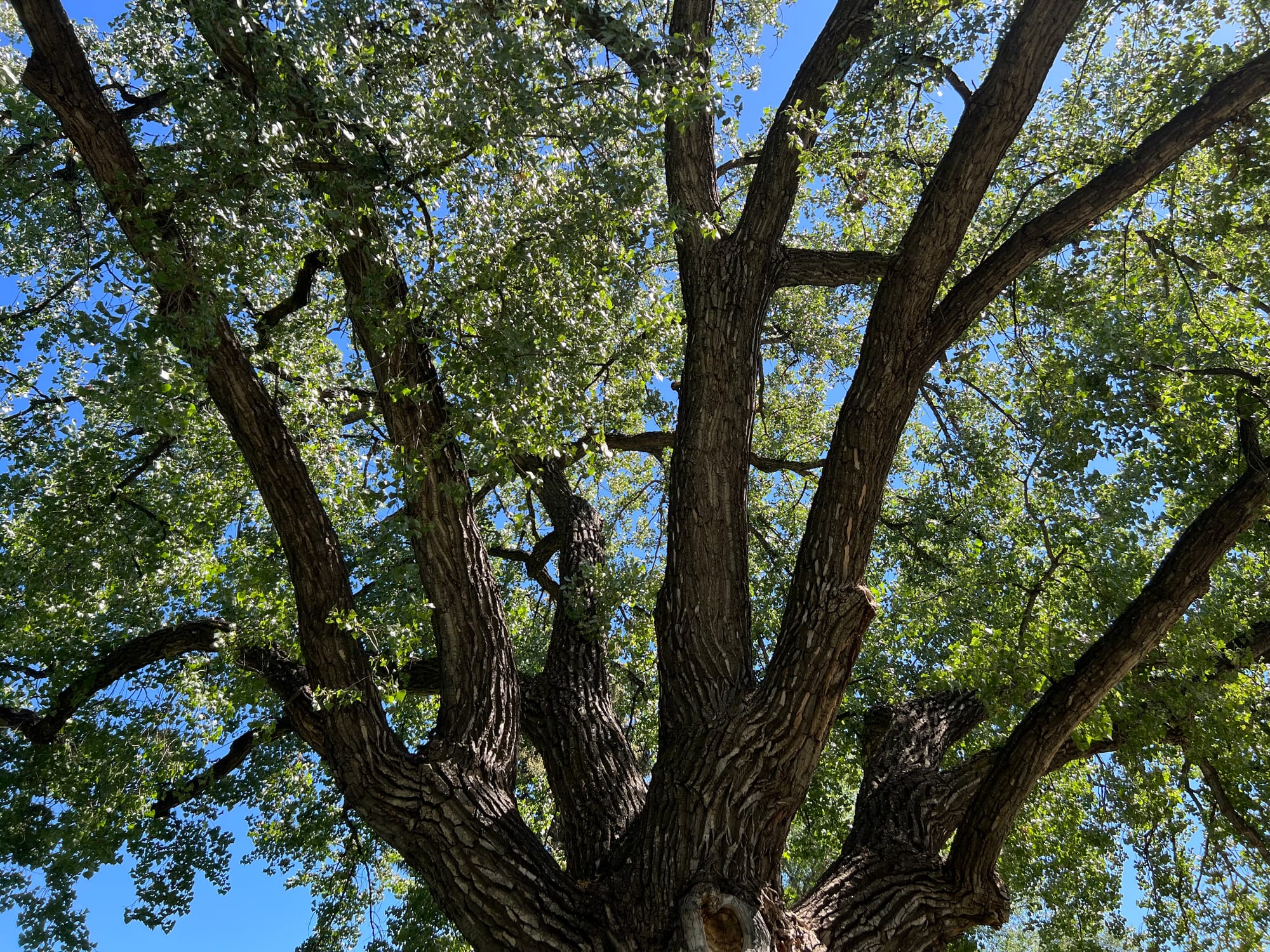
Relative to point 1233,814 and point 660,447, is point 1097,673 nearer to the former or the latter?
point 1233,814

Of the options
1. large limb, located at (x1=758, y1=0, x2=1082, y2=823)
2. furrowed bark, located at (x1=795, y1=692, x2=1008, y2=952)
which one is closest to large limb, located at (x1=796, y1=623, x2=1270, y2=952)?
furrowed bark, located at (x1=795, y1=692, x2=1008, y2=952)

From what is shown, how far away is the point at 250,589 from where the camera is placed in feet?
17.1

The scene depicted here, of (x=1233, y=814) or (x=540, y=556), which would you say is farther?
(x=540, y=556)

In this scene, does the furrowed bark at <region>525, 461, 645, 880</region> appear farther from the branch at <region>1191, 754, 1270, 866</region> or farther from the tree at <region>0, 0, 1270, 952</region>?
the branch at <region>1191, 754, 1270, 866</region>

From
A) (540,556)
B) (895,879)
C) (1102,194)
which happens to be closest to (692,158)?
(1102,194)

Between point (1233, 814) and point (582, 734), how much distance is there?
15.6ft

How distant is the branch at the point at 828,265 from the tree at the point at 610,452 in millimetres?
43

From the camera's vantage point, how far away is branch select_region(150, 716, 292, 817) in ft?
21.7

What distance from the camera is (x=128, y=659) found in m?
6.32

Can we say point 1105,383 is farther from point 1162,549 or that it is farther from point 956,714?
point 1162,549

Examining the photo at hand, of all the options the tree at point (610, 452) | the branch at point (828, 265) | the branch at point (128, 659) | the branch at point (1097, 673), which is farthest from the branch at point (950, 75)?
the branch at point (128, 659)

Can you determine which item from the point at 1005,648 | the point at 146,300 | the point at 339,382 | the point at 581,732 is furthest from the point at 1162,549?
the point at 146,300

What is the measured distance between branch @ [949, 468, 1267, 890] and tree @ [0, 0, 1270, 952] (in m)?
0.02

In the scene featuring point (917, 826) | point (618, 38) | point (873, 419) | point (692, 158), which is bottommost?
point (917, 826)
